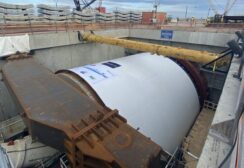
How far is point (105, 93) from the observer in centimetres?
689

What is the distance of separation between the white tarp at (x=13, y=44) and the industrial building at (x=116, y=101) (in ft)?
0.14

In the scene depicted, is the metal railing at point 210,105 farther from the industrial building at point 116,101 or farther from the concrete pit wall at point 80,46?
the concrete pit wall at point 80,46

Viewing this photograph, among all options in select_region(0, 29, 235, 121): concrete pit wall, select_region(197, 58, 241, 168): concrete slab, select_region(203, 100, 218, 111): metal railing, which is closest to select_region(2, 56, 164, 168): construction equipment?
select_region(197, 58, 241, 168): concrete slab

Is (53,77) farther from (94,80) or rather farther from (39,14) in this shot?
(39,14)

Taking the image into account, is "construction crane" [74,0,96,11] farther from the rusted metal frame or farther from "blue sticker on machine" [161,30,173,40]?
the rusted metal frame

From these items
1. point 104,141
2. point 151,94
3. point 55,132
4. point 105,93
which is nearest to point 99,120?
point 104,141

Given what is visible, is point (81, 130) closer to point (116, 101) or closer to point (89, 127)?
point (89, 127)

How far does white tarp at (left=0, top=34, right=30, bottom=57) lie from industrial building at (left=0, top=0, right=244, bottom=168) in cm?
4

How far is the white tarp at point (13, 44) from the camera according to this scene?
9250 millimetres

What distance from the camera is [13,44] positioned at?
9578 mm

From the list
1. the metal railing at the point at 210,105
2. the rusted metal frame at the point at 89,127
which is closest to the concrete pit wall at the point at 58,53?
the rusted metal frame at the point at 89,127

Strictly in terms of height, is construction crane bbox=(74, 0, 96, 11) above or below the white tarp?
above

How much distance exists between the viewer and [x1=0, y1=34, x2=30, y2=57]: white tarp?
9.25 meters

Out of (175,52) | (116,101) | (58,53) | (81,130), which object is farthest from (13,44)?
(175,52)
